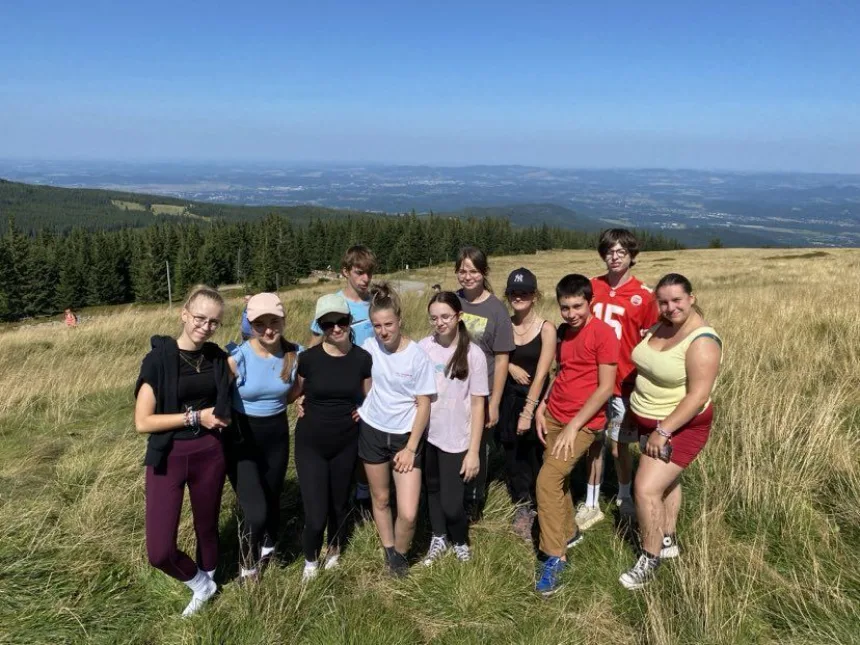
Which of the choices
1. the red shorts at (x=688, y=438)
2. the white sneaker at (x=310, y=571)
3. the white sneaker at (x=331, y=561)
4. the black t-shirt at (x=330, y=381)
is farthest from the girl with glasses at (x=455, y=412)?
the red shorts at (x=688, y=438)

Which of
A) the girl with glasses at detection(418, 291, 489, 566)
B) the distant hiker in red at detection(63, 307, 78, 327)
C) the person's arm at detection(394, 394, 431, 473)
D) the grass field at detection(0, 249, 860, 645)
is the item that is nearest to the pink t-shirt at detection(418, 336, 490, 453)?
the girl with glasses at detection(418, 291, 489, 566)

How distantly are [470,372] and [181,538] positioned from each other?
218 centimetres

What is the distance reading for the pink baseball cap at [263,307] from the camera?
285 cm

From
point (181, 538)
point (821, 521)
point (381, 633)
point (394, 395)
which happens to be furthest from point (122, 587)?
point (821, 521)

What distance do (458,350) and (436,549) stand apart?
1287 mm

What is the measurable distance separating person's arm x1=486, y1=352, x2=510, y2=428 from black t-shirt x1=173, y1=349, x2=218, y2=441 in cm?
172

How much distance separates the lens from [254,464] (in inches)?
119

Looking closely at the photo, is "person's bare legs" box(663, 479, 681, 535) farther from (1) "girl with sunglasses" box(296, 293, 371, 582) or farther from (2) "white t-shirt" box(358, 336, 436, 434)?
(1) "girl with sunglasses" box(296, 293, 371, 582)

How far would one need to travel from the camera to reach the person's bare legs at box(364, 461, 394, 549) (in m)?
3.14

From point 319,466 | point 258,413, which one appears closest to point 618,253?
point 319,466

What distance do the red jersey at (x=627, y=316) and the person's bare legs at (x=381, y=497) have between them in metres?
1.70

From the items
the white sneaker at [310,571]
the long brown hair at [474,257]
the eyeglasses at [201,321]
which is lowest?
the white sneaker at [310,571]

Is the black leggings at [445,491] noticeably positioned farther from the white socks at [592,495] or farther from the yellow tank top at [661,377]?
the yellow tank top at [661,377]

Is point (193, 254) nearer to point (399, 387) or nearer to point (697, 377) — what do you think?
point (399, 387)
